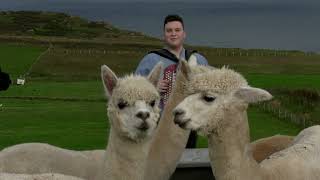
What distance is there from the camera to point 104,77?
664cm

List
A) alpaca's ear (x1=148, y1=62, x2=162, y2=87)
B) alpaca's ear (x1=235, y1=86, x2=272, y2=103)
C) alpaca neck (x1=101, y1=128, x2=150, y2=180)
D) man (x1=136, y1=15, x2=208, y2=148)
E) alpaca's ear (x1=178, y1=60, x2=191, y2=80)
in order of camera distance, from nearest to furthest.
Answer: alpaca's ear (x1=235, y1=86, x2=272, y2=103), alpaca's ear (x1=178, y1=60, x2=191, y2=80), alpaca neck (x1=101, y1=128, x2=150, y2=180), alpaca's ear (x1=148, y1=62, x2=162, y2=87), man (x1=136, y1=15, x2=208, y2=148)

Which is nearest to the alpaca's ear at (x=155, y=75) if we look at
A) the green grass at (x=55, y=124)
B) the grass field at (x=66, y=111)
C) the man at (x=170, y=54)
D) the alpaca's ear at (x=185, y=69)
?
the man at (x=170, y=54)

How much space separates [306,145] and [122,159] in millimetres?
1821

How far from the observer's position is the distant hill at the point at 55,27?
11888 centimetres

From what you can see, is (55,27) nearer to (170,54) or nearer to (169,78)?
(170,54)

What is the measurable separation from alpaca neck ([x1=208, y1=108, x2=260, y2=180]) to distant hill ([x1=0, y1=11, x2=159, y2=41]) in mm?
106886

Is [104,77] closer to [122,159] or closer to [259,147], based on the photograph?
[122,159]

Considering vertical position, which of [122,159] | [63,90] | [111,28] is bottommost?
Result: [111,28]

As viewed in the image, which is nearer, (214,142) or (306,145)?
(214,142)

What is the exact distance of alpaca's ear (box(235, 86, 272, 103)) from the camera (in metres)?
5.44

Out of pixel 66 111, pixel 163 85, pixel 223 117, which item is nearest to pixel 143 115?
pixel 223 117

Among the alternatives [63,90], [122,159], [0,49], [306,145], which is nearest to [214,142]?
[122,159]

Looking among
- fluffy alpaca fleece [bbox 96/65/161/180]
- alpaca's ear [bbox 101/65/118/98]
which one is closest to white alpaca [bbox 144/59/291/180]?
fluffy alpaca fleece [bbox 96/65/161/180]

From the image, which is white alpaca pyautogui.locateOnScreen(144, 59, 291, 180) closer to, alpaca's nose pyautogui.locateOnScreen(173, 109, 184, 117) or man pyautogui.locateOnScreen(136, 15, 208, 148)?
man pyautogui.locateOnScreen(136, 15, 208, 148)
